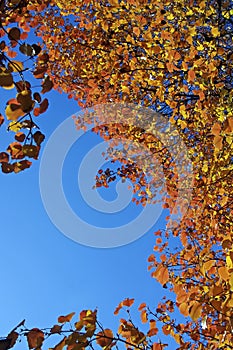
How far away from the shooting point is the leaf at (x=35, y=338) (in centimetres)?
298

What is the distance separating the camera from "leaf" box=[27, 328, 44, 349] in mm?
2980

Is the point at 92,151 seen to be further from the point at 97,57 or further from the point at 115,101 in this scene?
the point at 97,57

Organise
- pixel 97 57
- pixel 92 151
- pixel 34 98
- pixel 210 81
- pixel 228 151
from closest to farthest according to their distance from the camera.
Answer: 1. pixel 34 98
2. pixel 210 81
3. pixel 228 151
4. pixel 97 57
5. pixel 92 151

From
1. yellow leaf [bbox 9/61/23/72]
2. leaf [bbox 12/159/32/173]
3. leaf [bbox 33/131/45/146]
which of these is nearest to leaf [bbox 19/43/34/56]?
yellow leaf [bbox 9/61/23/72]

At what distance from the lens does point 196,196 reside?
7.57m


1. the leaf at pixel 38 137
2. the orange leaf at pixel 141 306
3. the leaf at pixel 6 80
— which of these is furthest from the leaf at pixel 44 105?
the orange leaf at pixel 141 306

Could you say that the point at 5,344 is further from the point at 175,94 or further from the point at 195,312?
the point at 175,94

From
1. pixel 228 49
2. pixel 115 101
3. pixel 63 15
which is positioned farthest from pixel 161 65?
pixel 63 15

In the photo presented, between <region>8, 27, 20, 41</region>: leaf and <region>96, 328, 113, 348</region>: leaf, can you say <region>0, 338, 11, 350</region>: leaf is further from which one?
<region>8, 27, 20, 41</region>: leaf

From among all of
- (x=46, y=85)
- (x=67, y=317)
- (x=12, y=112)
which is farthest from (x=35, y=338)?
(x=46, y=85)

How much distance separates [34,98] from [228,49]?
4.92m

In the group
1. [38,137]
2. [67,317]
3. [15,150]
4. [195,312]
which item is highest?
[15,150]

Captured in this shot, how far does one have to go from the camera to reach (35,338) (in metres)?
3.05

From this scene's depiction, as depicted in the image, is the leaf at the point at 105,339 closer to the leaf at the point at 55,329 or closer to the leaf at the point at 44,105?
the leaf at the point at 55,329
